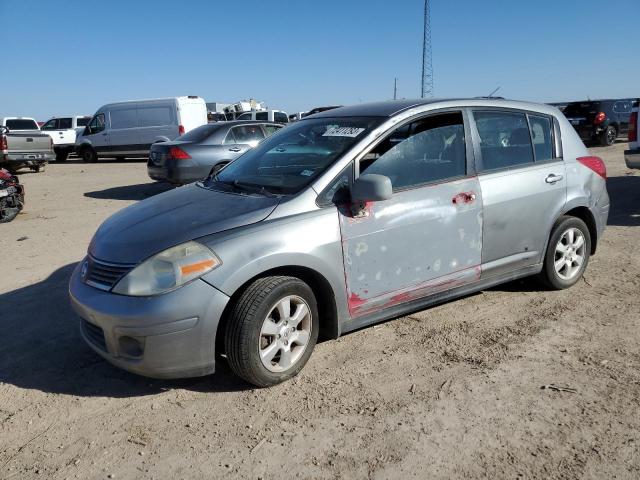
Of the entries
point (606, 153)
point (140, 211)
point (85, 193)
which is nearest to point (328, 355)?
point (140, 211)

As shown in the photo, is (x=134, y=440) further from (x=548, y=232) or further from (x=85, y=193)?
(x=85, y=193)

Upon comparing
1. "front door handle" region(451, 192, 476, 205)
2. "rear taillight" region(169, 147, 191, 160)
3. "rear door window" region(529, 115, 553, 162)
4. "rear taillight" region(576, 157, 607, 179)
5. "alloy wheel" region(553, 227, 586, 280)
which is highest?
"rear door window" region(529, 115, 553, 162)

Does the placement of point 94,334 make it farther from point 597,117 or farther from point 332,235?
point 597,117

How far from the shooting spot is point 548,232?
4.48m

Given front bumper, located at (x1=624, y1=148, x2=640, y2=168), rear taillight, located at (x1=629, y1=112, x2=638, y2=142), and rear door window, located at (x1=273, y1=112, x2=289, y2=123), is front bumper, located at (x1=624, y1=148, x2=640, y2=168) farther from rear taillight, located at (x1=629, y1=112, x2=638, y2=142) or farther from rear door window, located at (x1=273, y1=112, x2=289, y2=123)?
rear door window, located at (x1=273, y1=112, x2=289, y2=123)

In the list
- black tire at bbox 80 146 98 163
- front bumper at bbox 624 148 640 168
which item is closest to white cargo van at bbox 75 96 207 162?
black tire at bbox 80 146 98 163

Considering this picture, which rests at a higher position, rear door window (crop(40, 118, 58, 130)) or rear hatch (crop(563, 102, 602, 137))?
rear door window (crop(40, 118, 58, 130))

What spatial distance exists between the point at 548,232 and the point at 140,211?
3.25 metres

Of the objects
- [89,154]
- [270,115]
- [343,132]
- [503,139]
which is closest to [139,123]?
[89,154]

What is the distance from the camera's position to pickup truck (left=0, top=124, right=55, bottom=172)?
15.2 meters

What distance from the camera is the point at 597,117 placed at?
19.5 m

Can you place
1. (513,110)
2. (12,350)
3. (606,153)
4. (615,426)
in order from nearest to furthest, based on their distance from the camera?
(615,426), (12,350), (513,110), (606,153)

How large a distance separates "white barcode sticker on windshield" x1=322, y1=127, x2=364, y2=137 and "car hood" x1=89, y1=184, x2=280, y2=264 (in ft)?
2.47

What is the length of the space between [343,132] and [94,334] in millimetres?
2109
